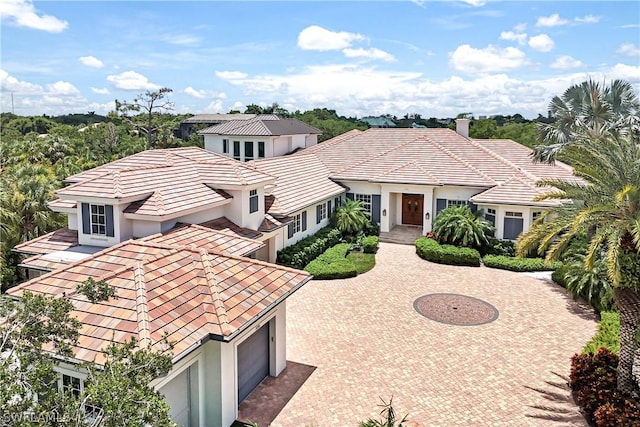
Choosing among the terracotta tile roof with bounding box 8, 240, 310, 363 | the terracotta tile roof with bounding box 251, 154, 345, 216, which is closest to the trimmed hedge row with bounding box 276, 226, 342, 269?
the terracotta tile roof with bounding box 251, 154, 345, 216

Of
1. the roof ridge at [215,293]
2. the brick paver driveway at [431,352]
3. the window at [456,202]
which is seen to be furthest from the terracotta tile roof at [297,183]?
the roof ridge at [215,293]

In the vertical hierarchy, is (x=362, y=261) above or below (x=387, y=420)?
below

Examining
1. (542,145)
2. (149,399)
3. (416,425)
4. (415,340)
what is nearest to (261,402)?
(416,425)

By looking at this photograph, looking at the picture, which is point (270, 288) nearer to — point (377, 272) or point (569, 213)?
point (569, 213)

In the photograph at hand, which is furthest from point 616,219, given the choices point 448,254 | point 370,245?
point 370,245

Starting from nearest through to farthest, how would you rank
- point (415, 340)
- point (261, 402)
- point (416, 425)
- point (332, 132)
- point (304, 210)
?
point (416, 425) < point (261, 402) < point (415, 340) < point (304, 210) < point (332, 132)

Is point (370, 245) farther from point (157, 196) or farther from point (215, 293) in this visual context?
point (215, 293)
